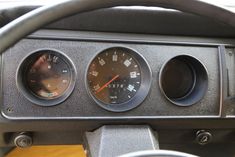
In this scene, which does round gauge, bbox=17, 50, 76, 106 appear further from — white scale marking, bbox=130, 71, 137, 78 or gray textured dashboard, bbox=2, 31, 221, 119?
white scale marking, bbox=130, 71, 137, 78

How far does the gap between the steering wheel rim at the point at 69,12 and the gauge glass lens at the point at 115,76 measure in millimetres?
398

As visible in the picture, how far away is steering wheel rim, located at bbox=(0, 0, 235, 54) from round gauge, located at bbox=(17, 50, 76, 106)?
39cm

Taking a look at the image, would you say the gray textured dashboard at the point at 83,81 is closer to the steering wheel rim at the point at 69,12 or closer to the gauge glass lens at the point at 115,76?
the gauge glass lens at the point at 115,76

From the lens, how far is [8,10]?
0.91 m

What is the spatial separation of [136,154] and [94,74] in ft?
1.43

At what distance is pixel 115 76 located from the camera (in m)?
1.10

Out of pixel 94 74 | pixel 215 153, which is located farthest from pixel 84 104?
pixel 215 153

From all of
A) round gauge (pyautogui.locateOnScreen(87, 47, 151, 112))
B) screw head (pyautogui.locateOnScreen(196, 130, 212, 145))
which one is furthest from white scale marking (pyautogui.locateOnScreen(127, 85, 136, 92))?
screw head (pyautogui.locateOnScreen(196, 130, 212, 145))

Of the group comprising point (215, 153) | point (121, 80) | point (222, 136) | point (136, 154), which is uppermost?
point (121, 80)

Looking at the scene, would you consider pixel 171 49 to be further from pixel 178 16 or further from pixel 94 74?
pixel 94 74

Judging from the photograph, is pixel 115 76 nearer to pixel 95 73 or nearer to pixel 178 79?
pixel 95 73

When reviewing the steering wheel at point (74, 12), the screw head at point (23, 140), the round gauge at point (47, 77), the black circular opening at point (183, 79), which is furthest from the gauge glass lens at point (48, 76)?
the steering wheel at point (74, 12)

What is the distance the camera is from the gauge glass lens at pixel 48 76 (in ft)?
3.46

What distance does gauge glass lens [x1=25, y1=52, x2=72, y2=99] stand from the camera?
1.05 m
